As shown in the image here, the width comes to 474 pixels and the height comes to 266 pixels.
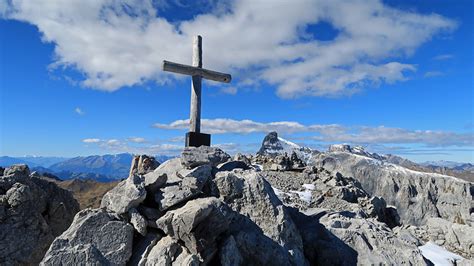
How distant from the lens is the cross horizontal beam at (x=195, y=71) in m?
17.1

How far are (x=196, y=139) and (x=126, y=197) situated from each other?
656 centimetres

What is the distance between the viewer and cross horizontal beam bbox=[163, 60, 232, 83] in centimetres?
1712

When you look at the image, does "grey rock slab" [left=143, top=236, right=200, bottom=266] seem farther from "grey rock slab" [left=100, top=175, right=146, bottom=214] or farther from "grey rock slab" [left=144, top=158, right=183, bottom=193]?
"grey rock slab" [left=144, top=158, right=183, bottom=193]

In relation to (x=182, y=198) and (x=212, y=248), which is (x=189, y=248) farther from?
(x=182, y=198)

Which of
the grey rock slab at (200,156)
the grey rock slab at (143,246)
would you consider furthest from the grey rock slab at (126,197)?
the grey rock slab at (200,156)

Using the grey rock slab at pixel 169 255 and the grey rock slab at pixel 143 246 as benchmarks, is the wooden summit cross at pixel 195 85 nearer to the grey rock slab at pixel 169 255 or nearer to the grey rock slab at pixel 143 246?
the grey rock slab at pixel 143 246

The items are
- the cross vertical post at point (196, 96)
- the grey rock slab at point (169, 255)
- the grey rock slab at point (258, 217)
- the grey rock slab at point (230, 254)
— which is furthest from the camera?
the cross vertical post at point (196, 96)

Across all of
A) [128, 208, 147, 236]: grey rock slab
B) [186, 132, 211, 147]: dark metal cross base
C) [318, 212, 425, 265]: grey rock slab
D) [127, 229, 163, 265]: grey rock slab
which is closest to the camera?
[127, 229, 163, 265]: grey rock slab

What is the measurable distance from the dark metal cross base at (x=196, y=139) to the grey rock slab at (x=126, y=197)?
5.42 m

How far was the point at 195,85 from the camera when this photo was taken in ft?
58.4

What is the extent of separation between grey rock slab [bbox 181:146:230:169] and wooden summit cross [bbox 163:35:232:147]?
1118mm

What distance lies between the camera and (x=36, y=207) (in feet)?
58.2

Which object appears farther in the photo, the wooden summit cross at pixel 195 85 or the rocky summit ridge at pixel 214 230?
the wooden summit cross at pixel 195 85

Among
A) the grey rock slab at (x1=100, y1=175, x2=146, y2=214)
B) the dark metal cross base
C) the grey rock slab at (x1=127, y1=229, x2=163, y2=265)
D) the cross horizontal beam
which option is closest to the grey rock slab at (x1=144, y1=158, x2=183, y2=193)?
the grey rock slab at (x1=100, y1=175, x2=146, y2=214)
